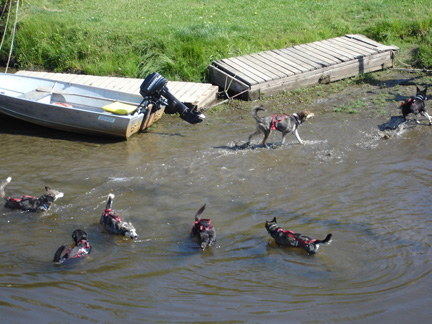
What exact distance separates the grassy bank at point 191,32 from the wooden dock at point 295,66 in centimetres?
64

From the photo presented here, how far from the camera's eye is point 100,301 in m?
6.38

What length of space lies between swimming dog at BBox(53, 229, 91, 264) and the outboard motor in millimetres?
5525

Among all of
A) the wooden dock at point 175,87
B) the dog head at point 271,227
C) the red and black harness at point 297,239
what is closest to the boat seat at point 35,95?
the wooden dock at point 175,87

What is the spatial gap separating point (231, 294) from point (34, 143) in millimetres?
8024

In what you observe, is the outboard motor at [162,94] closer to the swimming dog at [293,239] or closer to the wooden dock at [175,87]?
the wooden dock at [175,87]

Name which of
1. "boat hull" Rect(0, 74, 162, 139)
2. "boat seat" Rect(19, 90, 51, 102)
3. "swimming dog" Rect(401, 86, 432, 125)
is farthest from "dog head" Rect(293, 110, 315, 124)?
"boat seat" Rect(19, 90, 51, 102)

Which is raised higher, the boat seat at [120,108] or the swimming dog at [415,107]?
the swimming dog at [415,107]

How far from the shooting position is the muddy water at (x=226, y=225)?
6.21m

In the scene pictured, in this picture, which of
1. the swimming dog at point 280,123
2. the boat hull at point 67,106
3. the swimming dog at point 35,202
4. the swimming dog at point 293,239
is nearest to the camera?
the swimming dog at point 293,239

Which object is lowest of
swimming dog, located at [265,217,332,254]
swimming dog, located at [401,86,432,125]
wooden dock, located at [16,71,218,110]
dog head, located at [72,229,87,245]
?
dog head, located at [72,229,87,245]

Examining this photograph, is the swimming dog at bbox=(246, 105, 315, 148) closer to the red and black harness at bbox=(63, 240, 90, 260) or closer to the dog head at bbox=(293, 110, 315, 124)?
the dog head at bbox=(293, 110, 315, 124)

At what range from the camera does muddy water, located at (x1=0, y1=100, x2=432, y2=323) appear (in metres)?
6.21

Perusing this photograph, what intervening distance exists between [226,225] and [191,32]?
961 centimetres

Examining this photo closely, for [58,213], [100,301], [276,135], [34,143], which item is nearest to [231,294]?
[100,301]
